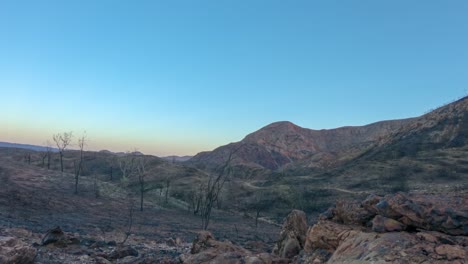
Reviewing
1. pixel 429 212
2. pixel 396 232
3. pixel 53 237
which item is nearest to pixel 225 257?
pixel 396 232

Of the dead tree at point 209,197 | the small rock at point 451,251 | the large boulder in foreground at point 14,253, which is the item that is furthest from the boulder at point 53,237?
the dead tree at point 209,197

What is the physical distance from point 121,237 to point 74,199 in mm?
24594

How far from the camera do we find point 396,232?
25.9 feet

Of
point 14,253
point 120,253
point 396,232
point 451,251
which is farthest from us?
point 120,253

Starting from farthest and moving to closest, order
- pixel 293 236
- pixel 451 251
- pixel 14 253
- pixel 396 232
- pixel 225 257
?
pixel 293 236
pixel 14 253
pixel 225 257
pixel 396 232
pixel 451 251

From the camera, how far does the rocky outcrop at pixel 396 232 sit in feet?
22.5

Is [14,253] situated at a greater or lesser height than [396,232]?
lesser

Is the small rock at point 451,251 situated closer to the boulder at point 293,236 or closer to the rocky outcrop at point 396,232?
the rocky outcrop at point 396,232

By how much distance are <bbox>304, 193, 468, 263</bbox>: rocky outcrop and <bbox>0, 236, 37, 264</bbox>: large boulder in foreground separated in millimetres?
8400

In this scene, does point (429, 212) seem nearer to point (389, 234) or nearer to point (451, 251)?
point (389, 234)

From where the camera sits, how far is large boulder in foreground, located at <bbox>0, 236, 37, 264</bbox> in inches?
467

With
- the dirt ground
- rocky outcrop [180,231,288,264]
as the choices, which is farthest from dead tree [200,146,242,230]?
rocky outcrop [180,231,288,264]

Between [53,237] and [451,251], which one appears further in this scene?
[53,237]

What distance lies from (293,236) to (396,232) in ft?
18.8
